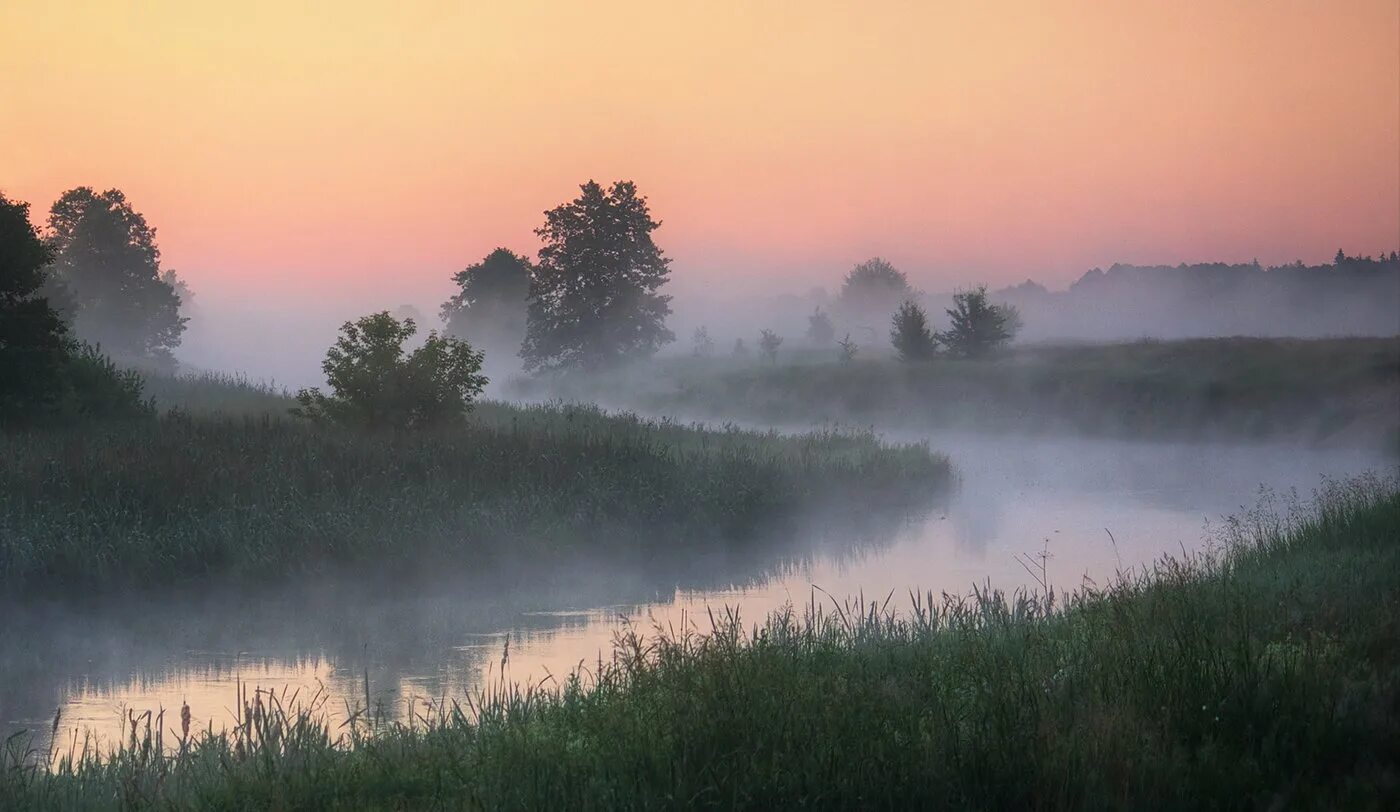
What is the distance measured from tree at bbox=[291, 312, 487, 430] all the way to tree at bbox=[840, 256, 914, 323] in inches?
5371

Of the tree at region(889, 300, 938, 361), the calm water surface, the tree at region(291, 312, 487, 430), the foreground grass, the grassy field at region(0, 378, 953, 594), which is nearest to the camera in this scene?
the foreground grass

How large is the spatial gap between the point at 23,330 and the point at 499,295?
68.1m

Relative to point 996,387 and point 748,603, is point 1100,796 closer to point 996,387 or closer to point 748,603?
point 748,603

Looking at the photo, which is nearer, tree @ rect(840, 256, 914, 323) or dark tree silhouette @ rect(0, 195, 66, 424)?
dark tree silhouette @ rect(0, 195, 66, 424)

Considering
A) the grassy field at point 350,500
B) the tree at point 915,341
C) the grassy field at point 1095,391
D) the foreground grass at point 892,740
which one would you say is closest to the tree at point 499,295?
the grassy field at point 1095,391

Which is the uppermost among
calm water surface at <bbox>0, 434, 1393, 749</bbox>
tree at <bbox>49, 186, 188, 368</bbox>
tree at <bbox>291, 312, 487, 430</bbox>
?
tree at <bbox>49, 186, 188, 368</bbox>

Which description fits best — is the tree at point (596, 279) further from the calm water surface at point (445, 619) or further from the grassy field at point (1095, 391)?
the calm water surface at point (445, 619)

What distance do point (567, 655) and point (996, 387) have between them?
147ft

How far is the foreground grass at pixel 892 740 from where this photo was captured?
21.0 ft

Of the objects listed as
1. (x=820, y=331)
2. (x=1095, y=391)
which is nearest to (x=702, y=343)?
(x=820, y=331)

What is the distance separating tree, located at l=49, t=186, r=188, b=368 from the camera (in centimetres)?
6016

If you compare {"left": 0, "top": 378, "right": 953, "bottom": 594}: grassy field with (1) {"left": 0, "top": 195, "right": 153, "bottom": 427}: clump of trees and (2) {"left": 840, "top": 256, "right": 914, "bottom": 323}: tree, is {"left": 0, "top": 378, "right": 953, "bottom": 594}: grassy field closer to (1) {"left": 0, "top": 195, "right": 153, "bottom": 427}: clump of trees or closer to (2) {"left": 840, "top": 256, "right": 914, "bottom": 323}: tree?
(1) {"left": 0, "top": 195, "right": 153, "bottom": 427}: clump of trees

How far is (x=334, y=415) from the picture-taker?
973 inches

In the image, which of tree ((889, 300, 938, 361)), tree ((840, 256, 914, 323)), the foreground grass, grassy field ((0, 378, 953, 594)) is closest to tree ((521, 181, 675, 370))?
tree ((889, 300, 938, 361))
